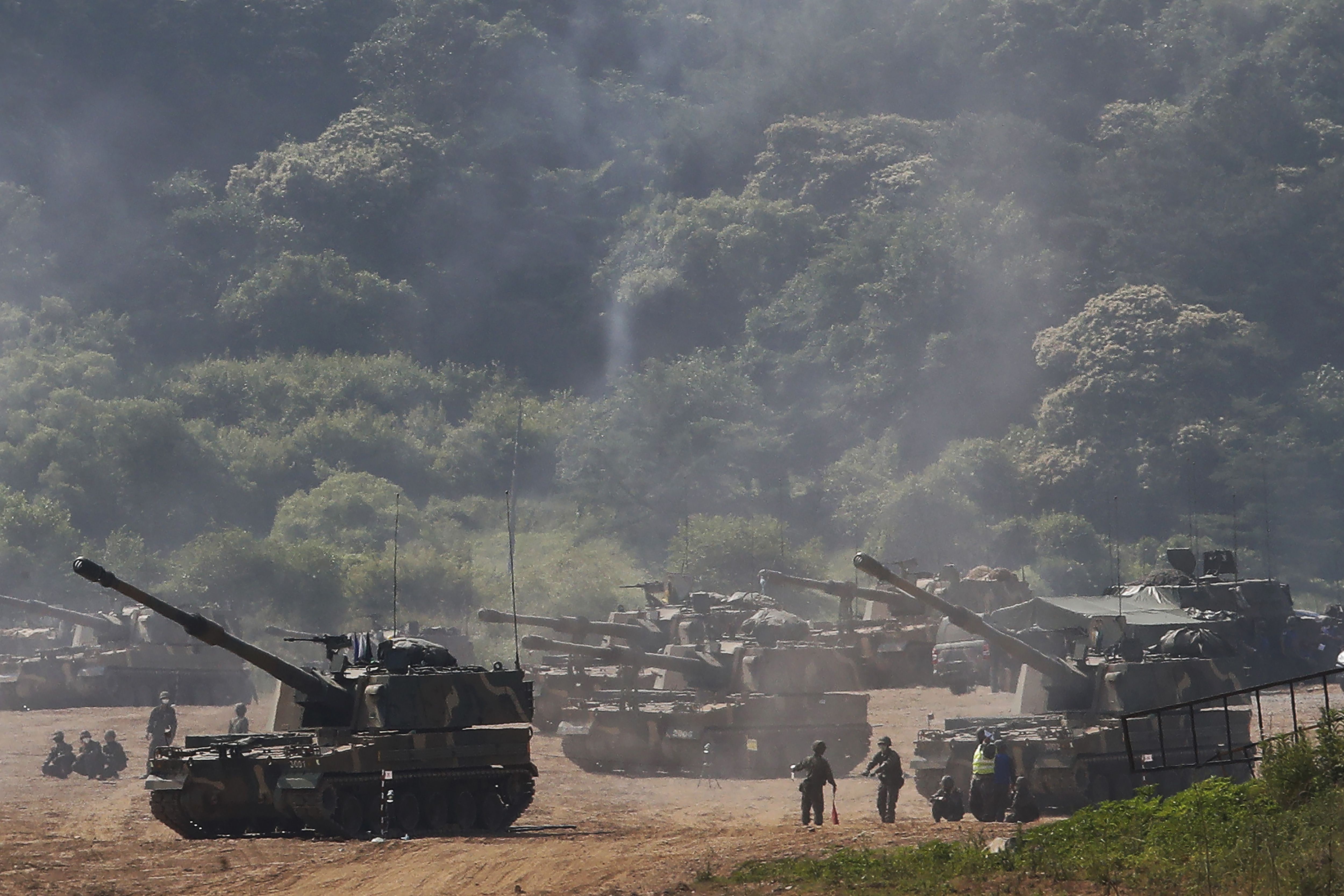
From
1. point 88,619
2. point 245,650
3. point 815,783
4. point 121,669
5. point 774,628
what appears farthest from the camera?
point 88,619

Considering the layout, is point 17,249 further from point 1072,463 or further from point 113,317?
point 1072,463

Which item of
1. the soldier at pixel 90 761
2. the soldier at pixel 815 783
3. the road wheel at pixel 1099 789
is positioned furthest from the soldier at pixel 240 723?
the road wheel at pixel 1099 789

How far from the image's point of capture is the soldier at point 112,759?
3216 centimetres

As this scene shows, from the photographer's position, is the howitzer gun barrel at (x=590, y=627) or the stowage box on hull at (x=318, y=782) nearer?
the stowage box on hull at (x=318, y=782)

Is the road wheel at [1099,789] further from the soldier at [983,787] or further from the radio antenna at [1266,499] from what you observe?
the radio antenna at [1266,499]

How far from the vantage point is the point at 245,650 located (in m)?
22.5

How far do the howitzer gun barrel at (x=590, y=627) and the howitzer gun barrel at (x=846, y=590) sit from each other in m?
3.24

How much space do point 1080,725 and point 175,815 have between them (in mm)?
11833

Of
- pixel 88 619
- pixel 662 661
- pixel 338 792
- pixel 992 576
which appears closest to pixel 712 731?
pixel 662 661

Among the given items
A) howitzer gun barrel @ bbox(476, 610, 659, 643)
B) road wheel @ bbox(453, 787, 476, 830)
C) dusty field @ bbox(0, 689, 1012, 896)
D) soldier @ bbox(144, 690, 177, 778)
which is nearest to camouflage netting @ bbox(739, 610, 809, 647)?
howitzer gun barrel @ bbox(476, 610, 659, 643)

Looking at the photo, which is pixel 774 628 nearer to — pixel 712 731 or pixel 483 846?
pixel 712 731

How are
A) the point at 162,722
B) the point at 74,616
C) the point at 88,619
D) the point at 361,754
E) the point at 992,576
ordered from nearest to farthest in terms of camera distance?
the point at 361,754 → the point at 162,722 → the point at 74,616 → the point at 88,619 → the point at 992,576

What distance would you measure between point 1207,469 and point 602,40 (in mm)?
66849

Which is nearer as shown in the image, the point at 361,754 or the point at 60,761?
the point at 361,754
